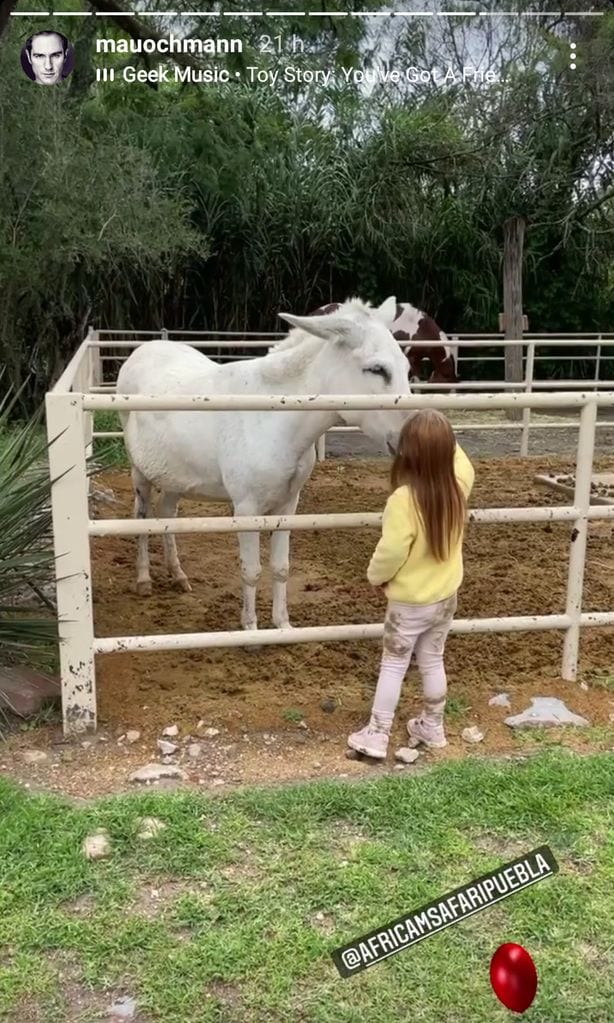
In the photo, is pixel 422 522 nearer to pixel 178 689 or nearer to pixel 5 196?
pixel 178 689

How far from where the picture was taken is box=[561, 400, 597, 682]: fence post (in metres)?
3.48

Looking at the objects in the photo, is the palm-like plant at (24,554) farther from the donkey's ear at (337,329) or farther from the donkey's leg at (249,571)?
the donkey's ear at (337,329)

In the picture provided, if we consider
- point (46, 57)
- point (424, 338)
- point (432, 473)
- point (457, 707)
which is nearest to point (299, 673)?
point (457, 707)

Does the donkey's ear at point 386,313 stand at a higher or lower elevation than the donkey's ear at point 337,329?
higher

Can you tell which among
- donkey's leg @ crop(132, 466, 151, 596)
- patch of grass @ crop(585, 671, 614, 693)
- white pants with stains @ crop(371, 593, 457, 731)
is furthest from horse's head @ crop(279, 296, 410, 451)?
donkey's leg @ crop(132, 466, 151, 596)

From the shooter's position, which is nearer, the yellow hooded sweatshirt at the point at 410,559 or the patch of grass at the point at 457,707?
the yellow hooded sweatshirt at the point at 410,559

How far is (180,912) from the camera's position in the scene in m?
2.26

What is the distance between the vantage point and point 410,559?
2.93 metres

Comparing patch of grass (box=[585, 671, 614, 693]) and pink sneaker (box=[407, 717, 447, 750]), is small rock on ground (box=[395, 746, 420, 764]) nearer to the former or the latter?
pink sneaker (box=[407, 717, 447, 750])

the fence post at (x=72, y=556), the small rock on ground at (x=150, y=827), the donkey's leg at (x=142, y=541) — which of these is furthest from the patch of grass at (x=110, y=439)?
the small rock on ground at (x=150, y=827)

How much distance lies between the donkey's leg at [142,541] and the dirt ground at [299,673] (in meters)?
0.10

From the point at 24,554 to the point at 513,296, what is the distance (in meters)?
9.90

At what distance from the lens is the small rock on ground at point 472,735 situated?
3.27m

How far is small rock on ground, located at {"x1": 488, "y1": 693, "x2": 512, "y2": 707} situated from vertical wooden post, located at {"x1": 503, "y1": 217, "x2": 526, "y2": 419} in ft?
28.9
